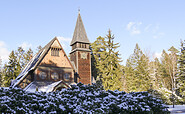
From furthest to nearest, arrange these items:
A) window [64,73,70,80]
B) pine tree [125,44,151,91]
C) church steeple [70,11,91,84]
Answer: pine tree [125,44,151,91] < church steeple [70,11,91,84] < window [64,73,70,80]

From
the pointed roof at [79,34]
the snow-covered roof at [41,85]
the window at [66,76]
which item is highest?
the pointed roof at [79,34]

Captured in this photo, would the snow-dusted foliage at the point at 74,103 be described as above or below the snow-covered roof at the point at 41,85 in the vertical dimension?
above

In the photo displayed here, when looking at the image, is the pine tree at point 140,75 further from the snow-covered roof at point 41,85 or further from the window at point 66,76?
the snow-covered roof at point 41,85

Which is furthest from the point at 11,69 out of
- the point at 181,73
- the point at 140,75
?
the point at 181,73

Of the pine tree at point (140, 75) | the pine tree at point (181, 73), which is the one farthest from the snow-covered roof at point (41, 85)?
the pine tree at point (181, 73)

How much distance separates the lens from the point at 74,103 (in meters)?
6.43

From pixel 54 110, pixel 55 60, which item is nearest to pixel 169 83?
pixel 55 60

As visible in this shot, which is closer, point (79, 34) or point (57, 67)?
point (57, 67)

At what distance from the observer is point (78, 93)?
7.35 meters

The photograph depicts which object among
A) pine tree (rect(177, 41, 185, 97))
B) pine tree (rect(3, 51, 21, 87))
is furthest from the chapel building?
pine tree (rect(177, 41, 185, 97))

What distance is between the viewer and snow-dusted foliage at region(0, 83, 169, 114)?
5.58m

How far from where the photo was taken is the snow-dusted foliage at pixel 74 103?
5578mm

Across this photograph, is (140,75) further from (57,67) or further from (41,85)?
(41,85)

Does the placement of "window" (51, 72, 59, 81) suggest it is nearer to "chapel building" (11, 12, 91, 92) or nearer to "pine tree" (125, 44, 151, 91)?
"chapel building" (11, 12, 91, 92)
